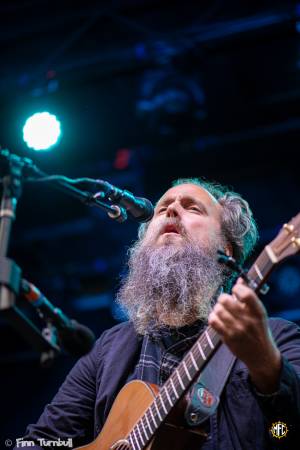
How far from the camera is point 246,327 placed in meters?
1.87

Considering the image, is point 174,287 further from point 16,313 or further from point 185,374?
point 16,313

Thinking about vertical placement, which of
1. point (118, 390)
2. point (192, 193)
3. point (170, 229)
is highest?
point (192, 193)

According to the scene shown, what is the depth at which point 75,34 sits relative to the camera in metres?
4.91

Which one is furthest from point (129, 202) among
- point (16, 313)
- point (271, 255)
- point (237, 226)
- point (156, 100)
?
point (156, 100)

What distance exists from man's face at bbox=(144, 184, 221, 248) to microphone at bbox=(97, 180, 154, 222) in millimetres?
875

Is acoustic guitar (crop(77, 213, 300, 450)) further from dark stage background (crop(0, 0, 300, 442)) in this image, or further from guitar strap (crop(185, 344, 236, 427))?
dark stage background (crop(0, 0, 300, 442))

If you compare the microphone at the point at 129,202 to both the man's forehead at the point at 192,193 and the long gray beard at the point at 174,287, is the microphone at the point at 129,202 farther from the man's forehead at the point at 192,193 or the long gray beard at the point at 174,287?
the man's forehead at the point at 192,193

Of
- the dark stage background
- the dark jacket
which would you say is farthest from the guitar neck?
the dark stage background

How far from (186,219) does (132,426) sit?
1.35 m

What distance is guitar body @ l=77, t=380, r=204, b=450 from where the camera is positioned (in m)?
2.17

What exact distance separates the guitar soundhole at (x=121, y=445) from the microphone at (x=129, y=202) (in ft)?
3.12

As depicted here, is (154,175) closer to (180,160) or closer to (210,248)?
(180,160)

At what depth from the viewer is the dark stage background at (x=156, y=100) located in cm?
460

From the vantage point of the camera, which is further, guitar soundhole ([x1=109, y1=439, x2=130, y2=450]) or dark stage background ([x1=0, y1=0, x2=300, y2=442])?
dark stage background ([x1=0, y1=0, x2=300, y2=442])
